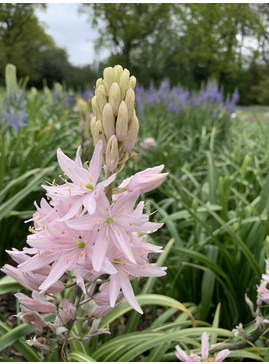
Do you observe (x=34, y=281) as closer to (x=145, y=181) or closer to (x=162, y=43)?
(x=145, y=181)

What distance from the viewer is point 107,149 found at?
0.80m

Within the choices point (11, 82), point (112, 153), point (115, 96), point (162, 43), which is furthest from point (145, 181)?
point (162, 43)

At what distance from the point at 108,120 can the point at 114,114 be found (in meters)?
0.03

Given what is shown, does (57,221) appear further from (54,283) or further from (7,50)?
(7,50)

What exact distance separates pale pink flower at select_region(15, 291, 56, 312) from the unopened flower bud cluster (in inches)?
15.0

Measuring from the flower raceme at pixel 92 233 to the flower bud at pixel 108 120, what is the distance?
5 cm

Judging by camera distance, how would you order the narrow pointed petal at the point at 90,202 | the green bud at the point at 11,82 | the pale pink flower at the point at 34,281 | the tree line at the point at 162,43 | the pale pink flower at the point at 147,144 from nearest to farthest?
1. the narrow pointed petal at the point at 90,202
2. the pale pink flower at the point at 34,281
3. the green bud at the point at 11,82
4. the pale pink flower at the point at 147,144
5. the tree line at the point at 162,43

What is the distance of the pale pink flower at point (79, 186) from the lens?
76cm

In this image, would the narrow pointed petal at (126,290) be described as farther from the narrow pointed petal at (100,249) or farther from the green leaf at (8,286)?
the green leaf at (8,286)

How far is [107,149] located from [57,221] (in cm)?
19

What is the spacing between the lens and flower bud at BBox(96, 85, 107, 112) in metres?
0.79

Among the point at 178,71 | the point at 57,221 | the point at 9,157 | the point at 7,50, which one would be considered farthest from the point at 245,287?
the point at 178,71

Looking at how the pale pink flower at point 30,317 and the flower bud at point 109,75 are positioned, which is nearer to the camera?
the flower bud at point 109,75

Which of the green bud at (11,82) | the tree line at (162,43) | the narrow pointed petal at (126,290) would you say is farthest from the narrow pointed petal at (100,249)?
the tree line at (162,43)
